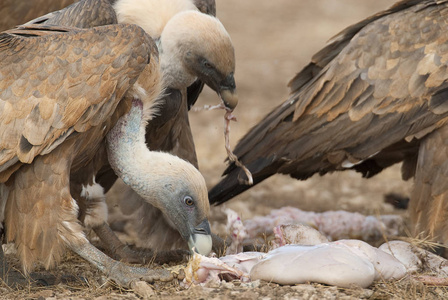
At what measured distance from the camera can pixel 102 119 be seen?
4.25 metres

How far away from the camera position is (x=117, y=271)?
4270 mm

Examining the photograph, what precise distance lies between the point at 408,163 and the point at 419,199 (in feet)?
2.06

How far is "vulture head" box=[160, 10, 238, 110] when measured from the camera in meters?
4.72

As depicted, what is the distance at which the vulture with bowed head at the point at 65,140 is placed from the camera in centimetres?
414

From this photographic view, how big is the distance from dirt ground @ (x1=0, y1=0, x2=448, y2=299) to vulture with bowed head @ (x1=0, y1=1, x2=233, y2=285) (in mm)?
300

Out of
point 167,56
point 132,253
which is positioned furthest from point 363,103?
point 132,253

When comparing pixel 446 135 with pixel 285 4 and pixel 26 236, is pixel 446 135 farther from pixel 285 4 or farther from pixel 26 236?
pixel 285 4

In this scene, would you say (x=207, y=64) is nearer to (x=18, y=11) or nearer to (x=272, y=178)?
(x=18, y=11)

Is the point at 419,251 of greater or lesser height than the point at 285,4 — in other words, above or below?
below

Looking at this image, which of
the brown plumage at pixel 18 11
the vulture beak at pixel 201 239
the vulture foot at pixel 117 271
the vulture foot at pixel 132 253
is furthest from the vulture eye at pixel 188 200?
the brown plumage at pixel 18 11

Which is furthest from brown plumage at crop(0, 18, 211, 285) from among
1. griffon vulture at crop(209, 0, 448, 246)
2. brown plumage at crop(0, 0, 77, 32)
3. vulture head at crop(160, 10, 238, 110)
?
brown plumage at crop(0, 0, 77, 32)

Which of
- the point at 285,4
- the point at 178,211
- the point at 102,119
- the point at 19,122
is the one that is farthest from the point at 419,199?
the point at 285,4

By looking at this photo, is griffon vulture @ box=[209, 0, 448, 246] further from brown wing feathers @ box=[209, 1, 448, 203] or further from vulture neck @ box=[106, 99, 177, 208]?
vulture neck @ box=[106, 99, 177, 208]

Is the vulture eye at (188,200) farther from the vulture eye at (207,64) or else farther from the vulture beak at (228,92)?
the vulture eye at (207,64)
